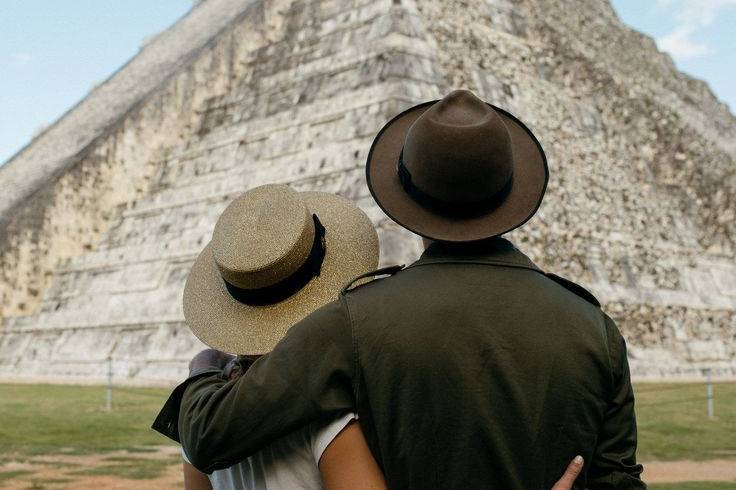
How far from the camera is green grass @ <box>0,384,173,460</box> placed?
837 centimetres

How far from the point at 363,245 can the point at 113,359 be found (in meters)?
11.8

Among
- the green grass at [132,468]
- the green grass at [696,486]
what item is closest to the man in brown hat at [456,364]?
the green grass at [696,486]

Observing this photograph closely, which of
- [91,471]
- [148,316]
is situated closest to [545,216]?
[148,316]

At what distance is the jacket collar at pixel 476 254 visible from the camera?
1.73 meters

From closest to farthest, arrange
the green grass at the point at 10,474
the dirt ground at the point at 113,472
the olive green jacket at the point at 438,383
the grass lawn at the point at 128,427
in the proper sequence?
the olive green jacket at the point at 438,383 → the dirt ground at the point at 113,472 → the green grass at the point at 10,474 → the grass lawn at the point at 128,427

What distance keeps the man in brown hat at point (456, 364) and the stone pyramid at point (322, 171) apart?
902 centimetres

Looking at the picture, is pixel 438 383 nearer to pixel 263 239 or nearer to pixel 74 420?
pixel 263 239

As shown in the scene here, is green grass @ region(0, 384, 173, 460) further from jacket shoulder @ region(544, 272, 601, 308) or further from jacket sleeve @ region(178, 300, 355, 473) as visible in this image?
jacket shoulder @ region(544, 272, 601, 308)

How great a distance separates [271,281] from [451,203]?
15.1 inches

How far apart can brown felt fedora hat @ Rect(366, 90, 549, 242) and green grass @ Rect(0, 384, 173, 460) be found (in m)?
6.75

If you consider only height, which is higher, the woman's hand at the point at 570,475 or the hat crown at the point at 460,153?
the hat crown at the point at 460,153

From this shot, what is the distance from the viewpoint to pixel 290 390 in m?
1.62

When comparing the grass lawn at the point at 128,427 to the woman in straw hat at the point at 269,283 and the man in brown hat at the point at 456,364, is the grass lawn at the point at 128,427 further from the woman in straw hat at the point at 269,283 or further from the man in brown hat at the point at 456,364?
the man in brown hat at the point at 456,364

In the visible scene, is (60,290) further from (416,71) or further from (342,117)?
(416,71)
